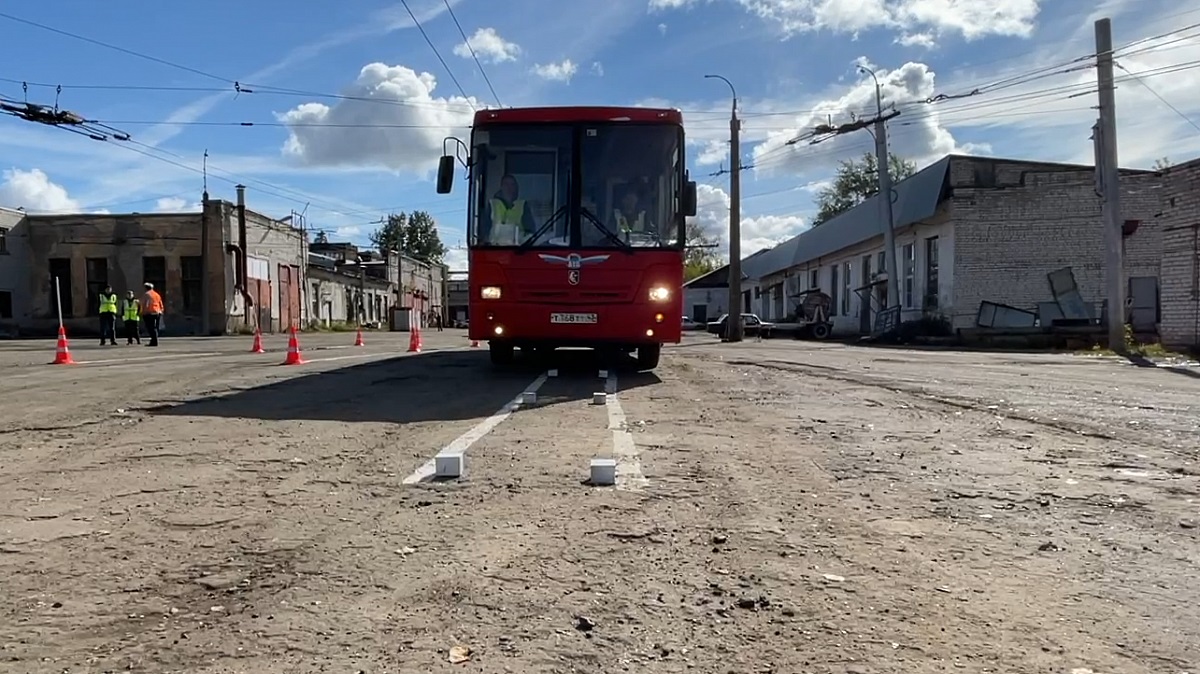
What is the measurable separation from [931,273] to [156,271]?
Answer: 33.7m

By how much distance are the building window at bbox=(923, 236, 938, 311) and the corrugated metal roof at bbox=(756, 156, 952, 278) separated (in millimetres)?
1342

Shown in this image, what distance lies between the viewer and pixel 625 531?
389 centimetres

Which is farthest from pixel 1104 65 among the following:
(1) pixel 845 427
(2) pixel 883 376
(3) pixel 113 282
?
(3) pixel 113 282

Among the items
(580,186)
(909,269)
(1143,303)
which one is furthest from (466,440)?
(909,269)

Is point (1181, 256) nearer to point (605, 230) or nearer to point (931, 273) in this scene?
point (931, 273)

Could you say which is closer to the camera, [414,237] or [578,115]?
[578,115]

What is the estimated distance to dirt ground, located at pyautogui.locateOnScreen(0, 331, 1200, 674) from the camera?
271 cm

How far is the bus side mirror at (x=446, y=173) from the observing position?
36.9 ft

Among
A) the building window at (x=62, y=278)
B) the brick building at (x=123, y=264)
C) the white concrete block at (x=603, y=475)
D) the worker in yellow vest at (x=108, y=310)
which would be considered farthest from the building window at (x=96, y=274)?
the white concrete block at (x=603, y=475)

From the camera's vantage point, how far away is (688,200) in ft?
37.1

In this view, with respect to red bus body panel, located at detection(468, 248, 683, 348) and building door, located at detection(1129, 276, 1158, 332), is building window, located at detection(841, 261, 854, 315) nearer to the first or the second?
building door, located at detection(1129, 276, 1158, 332)

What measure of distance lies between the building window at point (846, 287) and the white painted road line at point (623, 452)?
37864 millimetres

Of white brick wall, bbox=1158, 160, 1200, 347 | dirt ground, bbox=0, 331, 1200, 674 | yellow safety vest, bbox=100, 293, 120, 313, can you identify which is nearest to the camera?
dirt ground, bbox=0, 331, 1200, 674

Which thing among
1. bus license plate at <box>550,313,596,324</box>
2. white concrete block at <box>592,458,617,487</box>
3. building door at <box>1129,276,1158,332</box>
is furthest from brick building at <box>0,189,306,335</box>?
white concrete block at <box>592,458,617,487</box>
